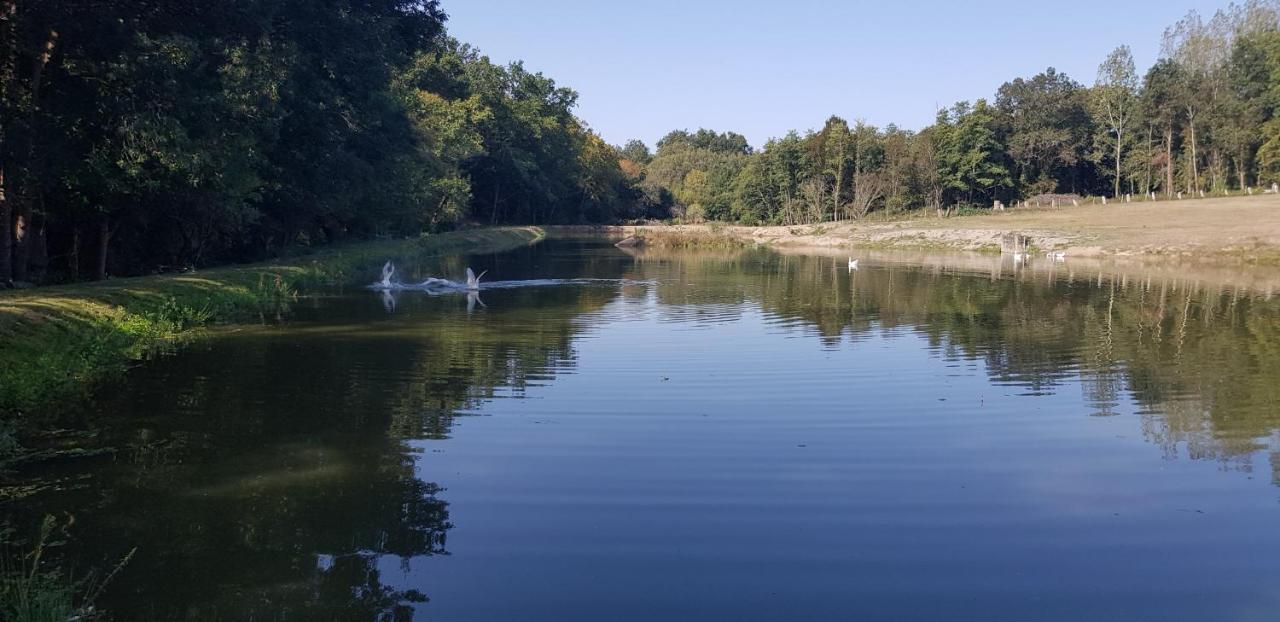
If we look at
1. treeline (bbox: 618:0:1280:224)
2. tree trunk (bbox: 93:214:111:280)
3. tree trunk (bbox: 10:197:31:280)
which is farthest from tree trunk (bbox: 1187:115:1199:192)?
tree trunk (bbox: 10:197:31:280)

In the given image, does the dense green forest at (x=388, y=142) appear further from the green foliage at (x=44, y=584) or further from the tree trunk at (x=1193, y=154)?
the green foliage at (x=44, y=584)

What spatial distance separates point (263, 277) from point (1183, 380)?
23093 millimetres

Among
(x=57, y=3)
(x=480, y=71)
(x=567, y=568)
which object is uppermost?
(x=480, y=71)

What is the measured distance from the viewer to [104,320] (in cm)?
1578

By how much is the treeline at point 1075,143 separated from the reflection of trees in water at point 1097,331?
54673 mm

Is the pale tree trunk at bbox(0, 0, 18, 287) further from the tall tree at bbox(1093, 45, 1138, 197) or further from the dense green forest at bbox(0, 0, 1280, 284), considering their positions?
the tall tree at bbox(1093, 45, 1138, 197)

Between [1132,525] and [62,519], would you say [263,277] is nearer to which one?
[62,519]

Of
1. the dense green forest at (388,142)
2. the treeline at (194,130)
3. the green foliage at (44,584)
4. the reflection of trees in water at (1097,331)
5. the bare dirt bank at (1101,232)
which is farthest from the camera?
the bare dirt bank at (1101,232)

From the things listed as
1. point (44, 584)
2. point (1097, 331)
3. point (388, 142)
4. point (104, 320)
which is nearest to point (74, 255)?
point (104, 320)

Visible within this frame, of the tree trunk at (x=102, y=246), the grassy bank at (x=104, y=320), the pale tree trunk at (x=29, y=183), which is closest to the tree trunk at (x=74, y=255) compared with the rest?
the tree trunk at (x=102, y=246)

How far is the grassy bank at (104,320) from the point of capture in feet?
37.9

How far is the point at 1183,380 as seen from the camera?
13836 millimetres

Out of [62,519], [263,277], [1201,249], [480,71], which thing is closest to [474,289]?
[263,277]

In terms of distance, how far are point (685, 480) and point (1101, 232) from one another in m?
52.9
